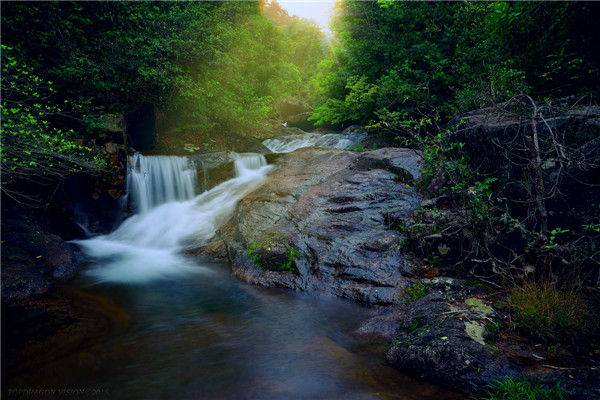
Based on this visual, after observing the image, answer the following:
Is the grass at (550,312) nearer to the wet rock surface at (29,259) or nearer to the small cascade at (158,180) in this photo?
the wet rock surface at (29,259)

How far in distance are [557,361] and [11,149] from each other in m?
8.81

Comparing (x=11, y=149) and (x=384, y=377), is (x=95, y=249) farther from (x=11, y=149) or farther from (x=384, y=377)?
(x=384, y=377)

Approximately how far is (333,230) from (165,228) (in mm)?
5856

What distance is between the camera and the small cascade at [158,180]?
33.9 feet

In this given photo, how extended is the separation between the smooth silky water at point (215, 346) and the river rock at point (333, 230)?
41 centimetres

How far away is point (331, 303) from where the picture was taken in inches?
203

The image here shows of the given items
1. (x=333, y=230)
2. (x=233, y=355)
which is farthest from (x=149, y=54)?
(x=233, y=355)

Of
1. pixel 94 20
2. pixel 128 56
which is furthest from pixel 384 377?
pixel 94 20

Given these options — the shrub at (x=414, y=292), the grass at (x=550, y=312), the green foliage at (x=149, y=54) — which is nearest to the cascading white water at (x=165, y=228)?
the green foliage at (x=149, y=54)

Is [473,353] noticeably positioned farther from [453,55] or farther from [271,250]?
[453,55]

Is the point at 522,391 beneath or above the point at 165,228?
beneath

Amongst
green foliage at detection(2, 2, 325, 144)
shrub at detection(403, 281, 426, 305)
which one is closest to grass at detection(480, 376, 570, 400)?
shrub at detection(403, 281, 426, 305)

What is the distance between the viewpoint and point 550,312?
10.6 ft

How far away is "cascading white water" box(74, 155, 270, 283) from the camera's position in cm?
696
